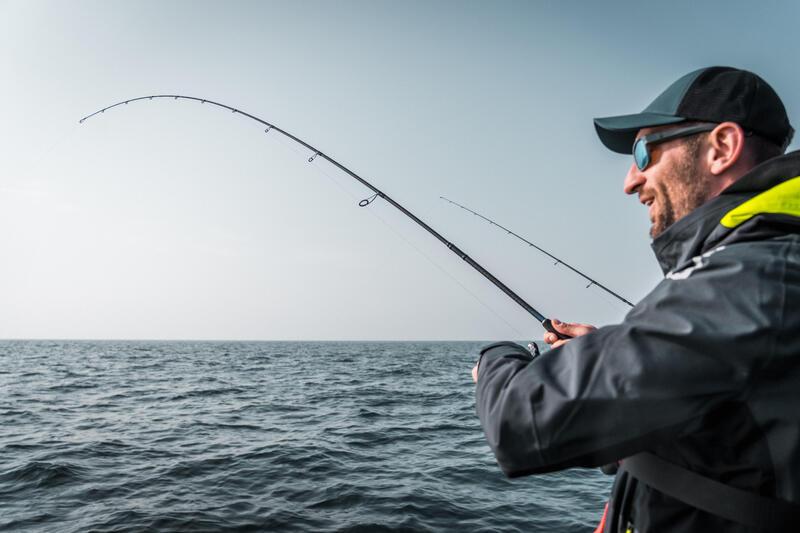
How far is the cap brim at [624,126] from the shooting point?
1.54 m

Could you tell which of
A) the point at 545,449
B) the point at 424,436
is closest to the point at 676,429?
the point at 545,449

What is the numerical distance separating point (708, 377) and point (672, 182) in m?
0.74

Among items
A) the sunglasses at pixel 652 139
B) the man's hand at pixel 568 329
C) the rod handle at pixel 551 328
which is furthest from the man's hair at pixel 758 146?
the rod handle at pixel 551 328

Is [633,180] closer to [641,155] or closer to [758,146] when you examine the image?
[641,155]

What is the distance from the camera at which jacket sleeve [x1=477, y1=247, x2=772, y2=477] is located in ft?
3.24

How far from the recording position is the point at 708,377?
0.99 meters

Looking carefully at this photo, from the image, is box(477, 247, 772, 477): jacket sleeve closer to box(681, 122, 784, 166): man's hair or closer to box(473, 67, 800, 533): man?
box(473, 67, 800, 533): man

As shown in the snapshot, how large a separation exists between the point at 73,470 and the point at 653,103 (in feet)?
28.5

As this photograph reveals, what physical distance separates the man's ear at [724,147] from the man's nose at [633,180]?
0.71 ft

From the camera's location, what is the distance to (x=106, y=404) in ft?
42.4

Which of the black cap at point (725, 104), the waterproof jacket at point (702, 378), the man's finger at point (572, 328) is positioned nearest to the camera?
the waterproof jacket at point (702, 378)

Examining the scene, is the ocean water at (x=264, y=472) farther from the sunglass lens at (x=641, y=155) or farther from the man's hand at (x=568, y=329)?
the sunglass lens at (x=641, y=155)

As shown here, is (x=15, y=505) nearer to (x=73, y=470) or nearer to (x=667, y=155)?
(x=73, y=470)

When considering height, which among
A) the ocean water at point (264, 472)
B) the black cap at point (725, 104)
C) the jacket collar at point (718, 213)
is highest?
the black cap at point (725, 104)
